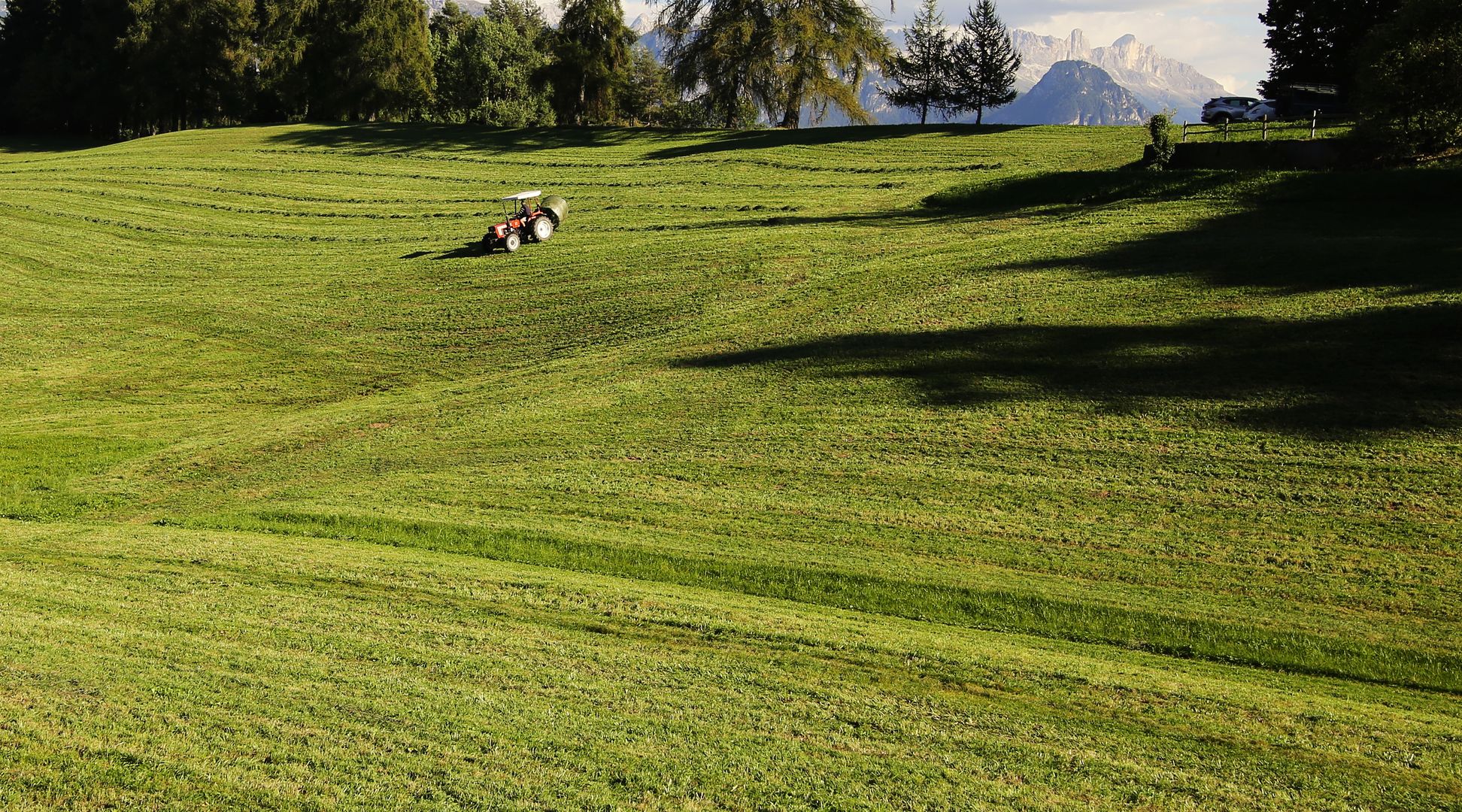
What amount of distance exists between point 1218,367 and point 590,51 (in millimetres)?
57401

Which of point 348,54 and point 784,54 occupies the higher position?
point 348,54

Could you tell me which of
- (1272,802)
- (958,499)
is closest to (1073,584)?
(958,499)

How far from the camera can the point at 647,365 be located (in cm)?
2406

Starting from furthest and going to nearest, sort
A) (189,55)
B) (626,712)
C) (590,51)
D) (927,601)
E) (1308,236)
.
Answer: (189,55) < (590,51) < (1308,236) < (927,601) < (626,712)

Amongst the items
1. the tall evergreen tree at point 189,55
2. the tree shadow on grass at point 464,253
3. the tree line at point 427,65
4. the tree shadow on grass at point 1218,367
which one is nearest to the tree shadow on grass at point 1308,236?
the tree shadow on grass at point 1218,367

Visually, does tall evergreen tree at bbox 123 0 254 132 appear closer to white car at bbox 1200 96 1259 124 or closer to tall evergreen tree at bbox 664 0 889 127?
tall evergreen tree at bbox 664 0 889 127

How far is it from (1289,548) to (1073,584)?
126 inches

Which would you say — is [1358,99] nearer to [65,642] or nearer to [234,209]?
[65,642]

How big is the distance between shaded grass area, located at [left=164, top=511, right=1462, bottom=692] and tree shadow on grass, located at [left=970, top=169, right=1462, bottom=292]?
13.6 metres

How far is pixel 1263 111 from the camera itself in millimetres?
44062

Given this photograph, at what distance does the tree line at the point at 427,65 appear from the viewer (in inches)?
2347

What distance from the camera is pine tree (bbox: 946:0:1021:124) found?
60.2 metres

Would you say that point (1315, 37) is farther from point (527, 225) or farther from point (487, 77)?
point (487, 77)

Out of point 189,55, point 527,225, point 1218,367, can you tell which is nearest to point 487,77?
point 189,55
